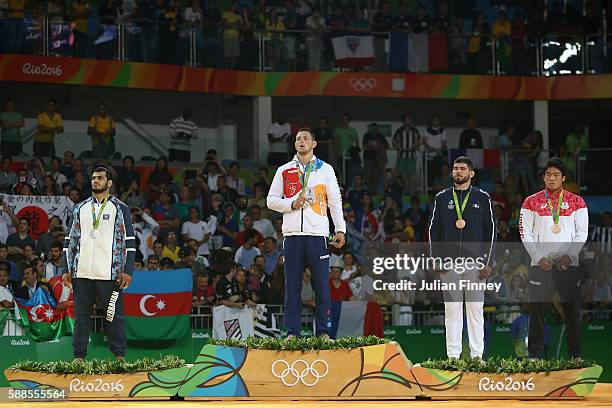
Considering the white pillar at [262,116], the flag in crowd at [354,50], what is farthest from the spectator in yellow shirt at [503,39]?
the white pillar at [262,116]

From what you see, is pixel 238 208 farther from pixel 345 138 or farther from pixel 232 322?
pixel 232 322

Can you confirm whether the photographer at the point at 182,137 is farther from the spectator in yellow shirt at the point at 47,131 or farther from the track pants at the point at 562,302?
the track pants at the point at 562,302

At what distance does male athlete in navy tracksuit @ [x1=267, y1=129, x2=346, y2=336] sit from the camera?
1208 centimetres

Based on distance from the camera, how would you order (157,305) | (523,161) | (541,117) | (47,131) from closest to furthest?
(157,305) < (47,131) < (523,161) < (541,117)

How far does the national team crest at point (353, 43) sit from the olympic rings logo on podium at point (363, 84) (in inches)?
36.0

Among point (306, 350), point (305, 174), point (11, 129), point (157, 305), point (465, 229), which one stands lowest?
point (306, 350)

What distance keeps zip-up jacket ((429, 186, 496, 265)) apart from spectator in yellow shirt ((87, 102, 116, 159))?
12.8m

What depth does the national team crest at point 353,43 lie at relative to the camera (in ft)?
86.8

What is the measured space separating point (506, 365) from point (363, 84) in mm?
16365

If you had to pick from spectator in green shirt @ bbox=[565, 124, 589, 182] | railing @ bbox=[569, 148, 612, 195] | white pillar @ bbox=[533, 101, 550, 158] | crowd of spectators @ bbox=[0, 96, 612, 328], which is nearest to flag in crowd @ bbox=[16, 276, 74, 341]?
crowd of spectators @ bbox=[0, 96, 612, 328]

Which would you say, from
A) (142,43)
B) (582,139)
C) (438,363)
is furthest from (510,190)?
(438,363)

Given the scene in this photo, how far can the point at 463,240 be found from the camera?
41.5 ft

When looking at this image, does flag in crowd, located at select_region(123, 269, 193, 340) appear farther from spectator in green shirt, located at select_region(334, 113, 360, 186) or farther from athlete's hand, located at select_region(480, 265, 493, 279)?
spectator in green shirt, located at select_region(334, 113, 360, 186)

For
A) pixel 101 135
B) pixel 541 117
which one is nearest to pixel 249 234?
pixel 101 135
